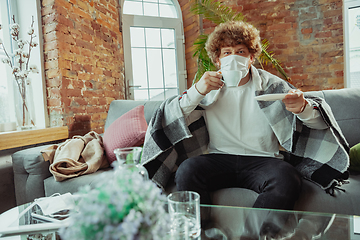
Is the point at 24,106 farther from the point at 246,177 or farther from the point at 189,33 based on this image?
the point at 189,33

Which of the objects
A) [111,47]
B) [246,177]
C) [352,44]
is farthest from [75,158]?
[352,44]

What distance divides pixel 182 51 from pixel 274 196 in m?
2.93

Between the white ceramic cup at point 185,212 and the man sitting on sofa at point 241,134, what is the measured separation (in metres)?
0.48

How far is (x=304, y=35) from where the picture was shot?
307 cm

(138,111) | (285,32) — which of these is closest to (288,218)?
(138,111)

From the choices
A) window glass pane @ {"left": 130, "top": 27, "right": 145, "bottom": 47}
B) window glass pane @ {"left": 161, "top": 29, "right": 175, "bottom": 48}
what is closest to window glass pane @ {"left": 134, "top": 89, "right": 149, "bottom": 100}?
window glass pane @ {"left": 130, "top": 27, "right": 145, "bottom": 47}

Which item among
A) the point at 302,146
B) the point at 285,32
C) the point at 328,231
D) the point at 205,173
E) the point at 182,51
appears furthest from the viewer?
Result: the point at 182,51

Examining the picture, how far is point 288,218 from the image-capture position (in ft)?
2.48

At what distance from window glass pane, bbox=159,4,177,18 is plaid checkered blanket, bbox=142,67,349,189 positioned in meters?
2.51

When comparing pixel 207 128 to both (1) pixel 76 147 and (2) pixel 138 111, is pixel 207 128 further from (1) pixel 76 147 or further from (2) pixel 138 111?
(1) pixel 76 147

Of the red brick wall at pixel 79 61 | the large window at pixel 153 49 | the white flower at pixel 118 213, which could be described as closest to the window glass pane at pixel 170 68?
the large window at pixel 153 49

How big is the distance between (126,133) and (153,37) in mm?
2258

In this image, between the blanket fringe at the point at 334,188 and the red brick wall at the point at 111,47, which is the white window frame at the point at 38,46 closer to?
the red brick wall at the point at 111,47

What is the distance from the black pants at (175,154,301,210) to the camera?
1.04m
